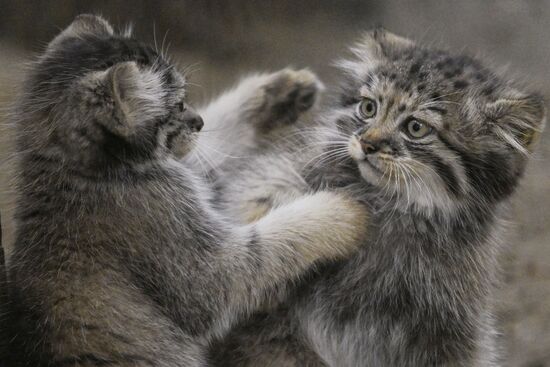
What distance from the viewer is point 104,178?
3365 millimetres

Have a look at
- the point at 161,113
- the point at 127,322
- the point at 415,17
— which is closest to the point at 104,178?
the point at 161,113

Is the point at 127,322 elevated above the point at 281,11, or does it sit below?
below

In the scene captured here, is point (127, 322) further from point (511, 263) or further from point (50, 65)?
point (511, 263)

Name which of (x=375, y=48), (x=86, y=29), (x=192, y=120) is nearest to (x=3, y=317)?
(x=192, y=120)

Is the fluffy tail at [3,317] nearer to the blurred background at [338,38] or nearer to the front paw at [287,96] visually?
the front paw at [287,96]

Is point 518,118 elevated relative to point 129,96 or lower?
elevated

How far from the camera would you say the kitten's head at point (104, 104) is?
3227 mm

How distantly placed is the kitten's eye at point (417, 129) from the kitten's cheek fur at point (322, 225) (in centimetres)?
43

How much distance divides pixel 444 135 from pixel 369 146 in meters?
0.33

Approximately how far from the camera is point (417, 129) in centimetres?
348

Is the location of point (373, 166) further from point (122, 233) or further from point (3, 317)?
point (3, 317)

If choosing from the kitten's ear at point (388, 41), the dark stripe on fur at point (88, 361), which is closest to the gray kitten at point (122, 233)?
the dark stripe on fur at point (88, 361)

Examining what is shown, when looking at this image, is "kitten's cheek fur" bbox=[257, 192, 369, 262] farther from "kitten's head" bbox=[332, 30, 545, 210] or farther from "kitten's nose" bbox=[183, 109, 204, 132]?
"kitten's nose" bbox=[183, 109, 204, 132]

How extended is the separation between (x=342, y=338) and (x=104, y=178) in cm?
132
